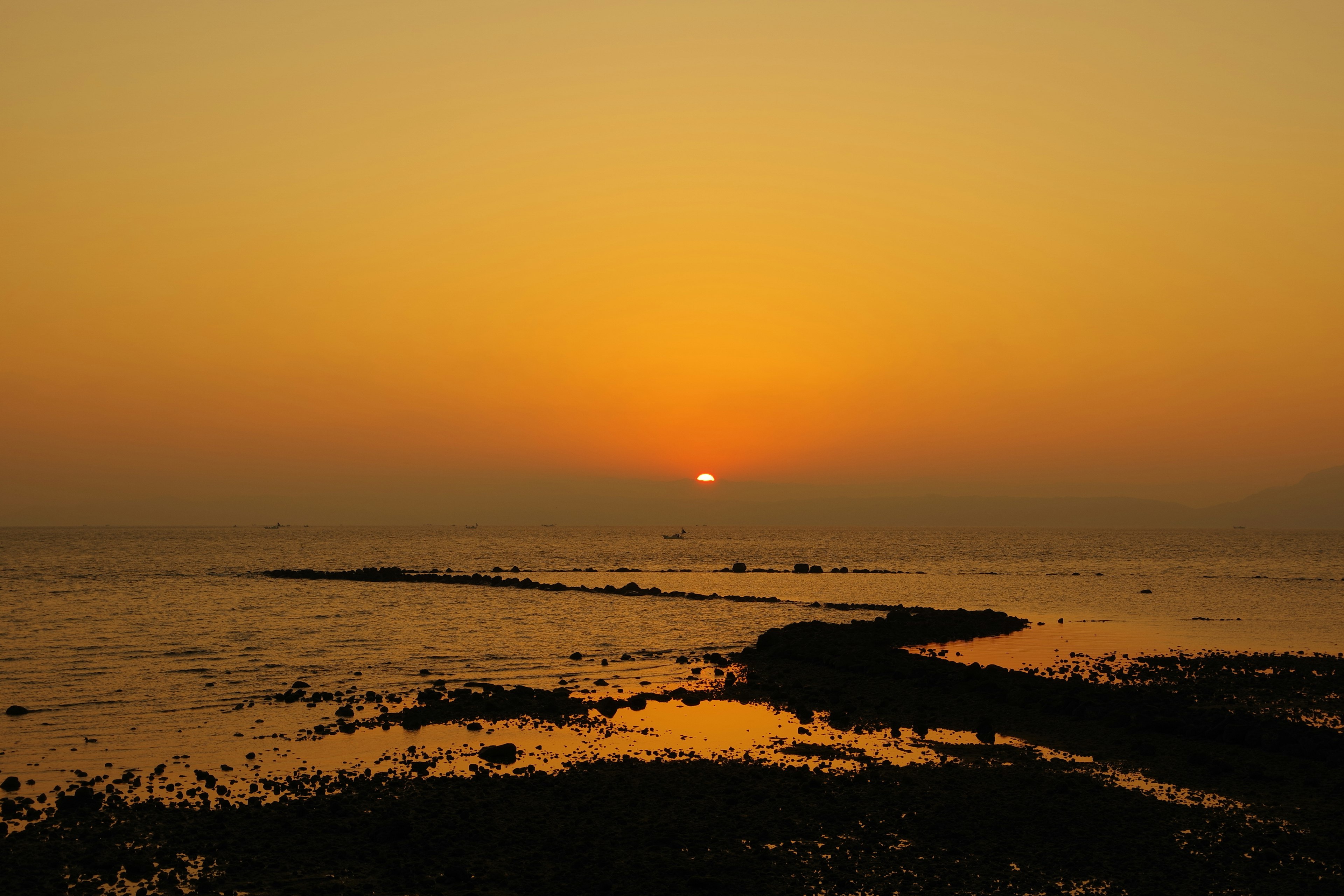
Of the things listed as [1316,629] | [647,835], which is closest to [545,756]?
[647,835]

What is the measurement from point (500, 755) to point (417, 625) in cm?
2833

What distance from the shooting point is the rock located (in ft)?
60.7

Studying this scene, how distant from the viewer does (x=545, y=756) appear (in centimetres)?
1903

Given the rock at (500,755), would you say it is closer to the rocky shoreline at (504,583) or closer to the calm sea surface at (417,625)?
the calm sea surface at (417,625)

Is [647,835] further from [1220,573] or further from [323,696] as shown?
Result: [1220,573]

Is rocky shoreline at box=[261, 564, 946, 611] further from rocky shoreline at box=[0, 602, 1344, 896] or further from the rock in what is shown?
the rock

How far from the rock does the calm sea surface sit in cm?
535

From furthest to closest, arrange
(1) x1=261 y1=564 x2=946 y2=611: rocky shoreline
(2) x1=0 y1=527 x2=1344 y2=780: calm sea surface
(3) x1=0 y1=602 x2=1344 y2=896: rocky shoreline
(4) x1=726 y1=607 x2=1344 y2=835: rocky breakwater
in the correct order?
1. (1) x1=261 y1=564 x2=946 y2=611: rocky shoreline
2. (2) x1=0 y1=527 x2=1344 y2=780: calm sea surface
3. (4) x1=726 y1=607 x2=1344 y2=835: rocky breakwater
4. (3) x1=0 y1=602 x2=1344 y2=896: rocky shoreline

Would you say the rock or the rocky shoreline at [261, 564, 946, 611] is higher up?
the rock

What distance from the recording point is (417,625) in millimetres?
45438

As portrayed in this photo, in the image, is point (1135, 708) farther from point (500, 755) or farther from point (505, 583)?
point (505, 583)

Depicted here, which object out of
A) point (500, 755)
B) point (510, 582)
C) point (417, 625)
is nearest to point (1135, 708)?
point (500, 755)

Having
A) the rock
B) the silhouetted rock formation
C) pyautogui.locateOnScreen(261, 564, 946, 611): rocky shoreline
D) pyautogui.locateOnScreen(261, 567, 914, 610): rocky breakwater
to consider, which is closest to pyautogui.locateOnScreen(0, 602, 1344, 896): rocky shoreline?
the rock

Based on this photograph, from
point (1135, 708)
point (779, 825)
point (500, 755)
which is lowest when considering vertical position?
point (500, 755)
